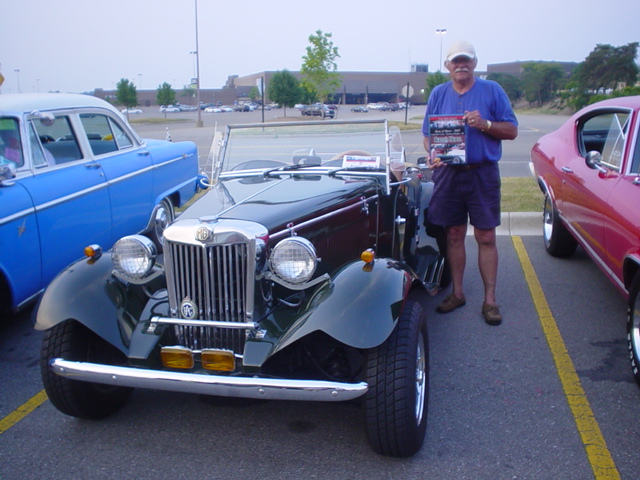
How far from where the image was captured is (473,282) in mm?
5312

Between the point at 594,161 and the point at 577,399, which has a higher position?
the point at 594,161

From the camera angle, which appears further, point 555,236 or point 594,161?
point 555,236

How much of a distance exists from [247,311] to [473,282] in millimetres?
2994

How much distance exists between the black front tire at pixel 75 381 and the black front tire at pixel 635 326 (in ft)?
9.47

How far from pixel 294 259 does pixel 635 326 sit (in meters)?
2.07

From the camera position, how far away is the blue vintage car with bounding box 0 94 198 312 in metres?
4.14

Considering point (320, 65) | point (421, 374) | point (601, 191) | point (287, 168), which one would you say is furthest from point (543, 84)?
point (421, 374)

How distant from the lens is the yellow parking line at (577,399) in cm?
272

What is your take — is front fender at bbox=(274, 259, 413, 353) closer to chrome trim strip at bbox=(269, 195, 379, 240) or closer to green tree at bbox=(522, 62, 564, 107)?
chrome trim strip at bbox=(269, 195, 379, 240)

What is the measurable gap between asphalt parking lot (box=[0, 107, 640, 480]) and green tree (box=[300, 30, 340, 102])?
87.1 feet

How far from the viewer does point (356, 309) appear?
2.75m

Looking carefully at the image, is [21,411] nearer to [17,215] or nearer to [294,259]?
[17,215]

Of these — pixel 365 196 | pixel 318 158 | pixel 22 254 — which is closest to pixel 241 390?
pixel 365 196

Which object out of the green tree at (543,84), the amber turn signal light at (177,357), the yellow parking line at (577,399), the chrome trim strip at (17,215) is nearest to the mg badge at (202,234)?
the amber turn signal light at (177,357)
